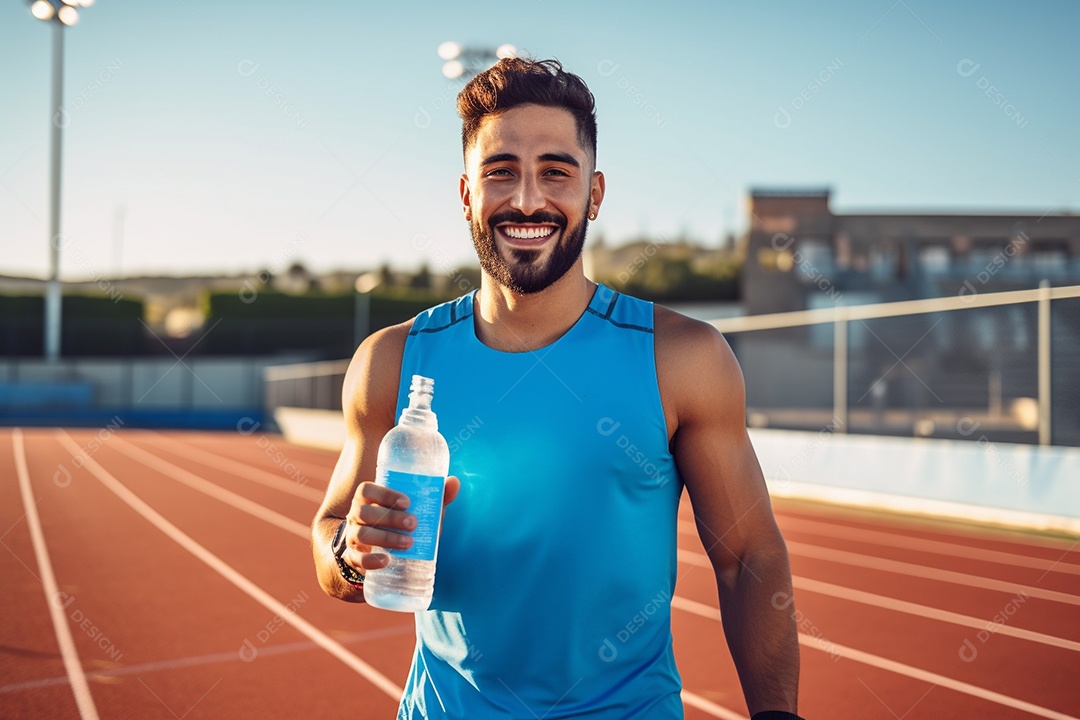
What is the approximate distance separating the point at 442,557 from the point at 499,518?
162mm

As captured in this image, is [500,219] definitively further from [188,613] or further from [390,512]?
[188,613]

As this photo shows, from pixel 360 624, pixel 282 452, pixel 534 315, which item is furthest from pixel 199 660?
pixel 282 452

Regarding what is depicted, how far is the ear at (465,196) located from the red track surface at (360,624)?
1.02m

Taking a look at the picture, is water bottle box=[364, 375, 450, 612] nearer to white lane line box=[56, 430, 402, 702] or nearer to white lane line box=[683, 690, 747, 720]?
white lane line box=[683, 690, 747, 720]

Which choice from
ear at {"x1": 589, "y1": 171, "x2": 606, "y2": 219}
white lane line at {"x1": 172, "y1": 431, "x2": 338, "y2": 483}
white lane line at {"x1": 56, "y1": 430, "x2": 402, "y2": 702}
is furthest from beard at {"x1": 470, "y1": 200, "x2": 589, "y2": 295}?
white lane line at {"x1": 172, "y1": 431, "x2": 338, "y2": 483}

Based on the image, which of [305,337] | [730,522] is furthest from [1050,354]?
[305,337]

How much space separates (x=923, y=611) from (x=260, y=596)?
17.2ft

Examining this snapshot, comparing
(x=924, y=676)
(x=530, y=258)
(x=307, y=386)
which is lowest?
(x=924, y=676)

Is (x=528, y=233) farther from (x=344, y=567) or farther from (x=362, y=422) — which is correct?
(x=344, y=567)

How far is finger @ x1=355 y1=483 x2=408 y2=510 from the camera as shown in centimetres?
185

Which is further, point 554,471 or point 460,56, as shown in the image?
point 460,56

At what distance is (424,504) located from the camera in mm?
1937

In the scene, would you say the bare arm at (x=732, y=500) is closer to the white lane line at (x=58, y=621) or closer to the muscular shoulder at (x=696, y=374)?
the muscular shoulder at (x=696, y=374)

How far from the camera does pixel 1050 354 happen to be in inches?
412
